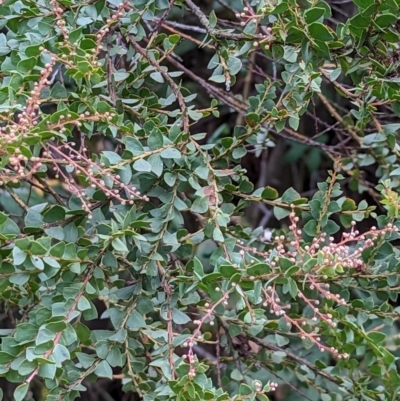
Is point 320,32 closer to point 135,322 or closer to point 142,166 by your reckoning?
point 142,166

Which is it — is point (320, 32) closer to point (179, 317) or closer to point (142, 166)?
point (142, 166)

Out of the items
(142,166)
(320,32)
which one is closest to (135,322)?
(142,166)

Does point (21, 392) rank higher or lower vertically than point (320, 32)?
lower

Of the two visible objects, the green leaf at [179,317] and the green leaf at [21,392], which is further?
the green leaf at [179,317]

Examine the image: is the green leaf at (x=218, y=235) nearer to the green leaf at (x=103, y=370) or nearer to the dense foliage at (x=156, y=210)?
the dense foliage at (x=156, y=210)

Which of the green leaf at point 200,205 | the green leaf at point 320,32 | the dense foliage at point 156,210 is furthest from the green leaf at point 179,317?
the green leaf at point 320,32

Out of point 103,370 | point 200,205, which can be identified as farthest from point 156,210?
point 103,370

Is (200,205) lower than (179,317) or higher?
higher

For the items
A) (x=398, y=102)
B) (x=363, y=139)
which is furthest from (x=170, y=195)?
(x=363, y=139)

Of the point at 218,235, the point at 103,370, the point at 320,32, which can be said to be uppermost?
the point at 320,32

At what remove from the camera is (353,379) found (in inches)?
35.3

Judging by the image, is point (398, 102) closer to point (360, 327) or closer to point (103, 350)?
point (360, 327)

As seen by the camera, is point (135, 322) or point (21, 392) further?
point (135, 322)

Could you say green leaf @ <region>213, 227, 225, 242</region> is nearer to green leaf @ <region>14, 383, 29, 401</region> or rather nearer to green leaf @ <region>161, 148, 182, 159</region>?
green leaf @ <region>161, 148, 182, 159</region>
